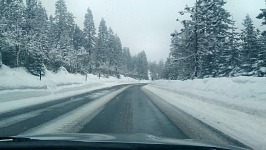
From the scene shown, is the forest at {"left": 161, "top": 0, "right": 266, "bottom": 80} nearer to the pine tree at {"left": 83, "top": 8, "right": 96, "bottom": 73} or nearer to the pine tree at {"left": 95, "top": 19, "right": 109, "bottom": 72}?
the pine tree at {"left": 83, "top": 8, "right": 96, "bottom": 73}

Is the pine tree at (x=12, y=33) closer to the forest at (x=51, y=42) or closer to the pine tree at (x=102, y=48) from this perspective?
Answer: the forest at (x=51, y=42)

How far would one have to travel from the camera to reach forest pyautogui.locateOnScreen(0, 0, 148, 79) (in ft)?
153

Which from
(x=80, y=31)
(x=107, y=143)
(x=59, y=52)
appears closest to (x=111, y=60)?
(x=80, y=31)

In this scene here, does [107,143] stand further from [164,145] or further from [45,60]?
[45,60]

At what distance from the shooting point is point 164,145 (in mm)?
3668

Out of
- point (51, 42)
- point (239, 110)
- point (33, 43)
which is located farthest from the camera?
point (51, 42)

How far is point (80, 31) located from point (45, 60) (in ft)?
108

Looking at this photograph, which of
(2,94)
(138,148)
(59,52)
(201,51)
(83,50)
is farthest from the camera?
(83,50)

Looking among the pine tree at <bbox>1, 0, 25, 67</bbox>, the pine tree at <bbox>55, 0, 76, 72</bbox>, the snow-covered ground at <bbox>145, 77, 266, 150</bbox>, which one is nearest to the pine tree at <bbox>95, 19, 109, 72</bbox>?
the pine tree at <bbox>55, 0, 76, 72</bbox>

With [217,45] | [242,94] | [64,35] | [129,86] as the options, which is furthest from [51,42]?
[242,94]

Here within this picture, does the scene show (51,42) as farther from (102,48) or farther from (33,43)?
(102,48)

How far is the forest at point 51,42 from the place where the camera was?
153 feet

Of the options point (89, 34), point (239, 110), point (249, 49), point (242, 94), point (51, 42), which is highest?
point (89, 34)

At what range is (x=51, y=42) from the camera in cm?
6975
